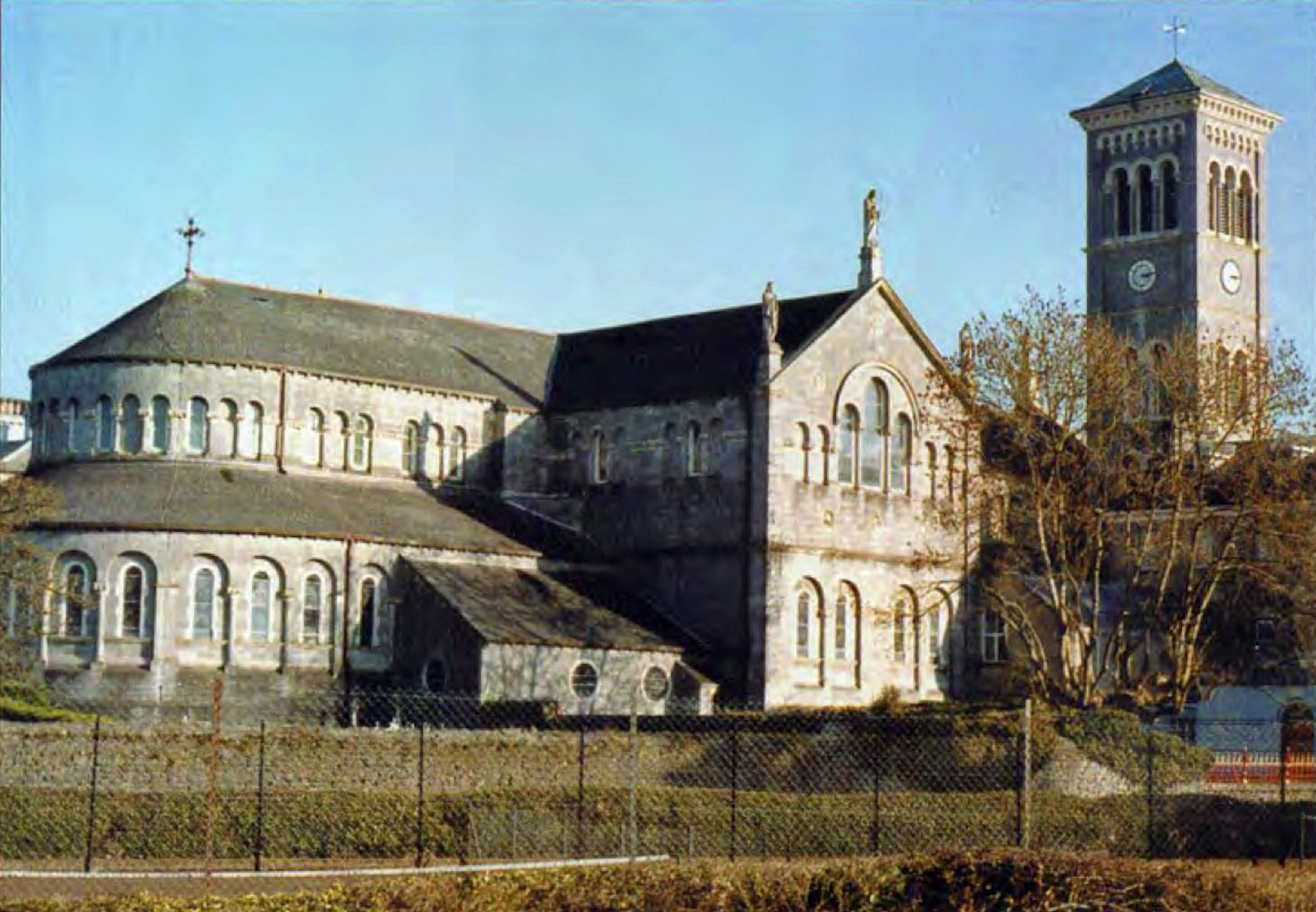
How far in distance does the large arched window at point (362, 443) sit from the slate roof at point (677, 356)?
744 cm

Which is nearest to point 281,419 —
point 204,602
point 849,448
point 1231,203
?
point 204,602

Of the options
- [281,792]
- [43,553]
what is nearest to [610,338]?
[43,553]

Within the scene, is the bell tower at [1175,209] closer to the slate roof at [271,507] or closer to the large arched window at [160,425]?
the slate roof at [271,507]

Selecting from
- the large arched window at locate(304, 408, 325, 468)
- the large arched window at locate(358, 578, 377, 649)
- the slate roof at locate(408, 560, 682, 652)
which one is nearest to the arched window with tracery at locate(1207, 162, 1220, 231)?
the slate roof at locate(408, 560, 682, 652)

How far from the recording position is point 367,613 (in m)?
69.2

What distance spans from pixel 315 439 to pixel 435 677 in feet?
34.2

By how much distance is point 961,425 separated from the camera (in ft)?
230

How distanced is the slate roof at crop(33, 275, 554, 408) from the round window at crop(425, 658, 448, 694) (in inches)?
459

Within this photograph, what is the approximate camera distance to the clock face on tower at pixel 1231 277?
113m

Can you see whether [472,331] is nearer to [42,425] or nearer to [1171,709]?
[42,425]

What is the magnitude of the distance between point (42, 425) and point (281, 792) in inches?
1349

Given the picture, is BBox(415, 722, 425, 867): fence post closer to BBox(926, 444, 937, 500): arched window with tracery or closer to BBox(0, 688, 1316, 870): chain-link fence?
BBox(0, 688, 1316, 870): chain-link fence

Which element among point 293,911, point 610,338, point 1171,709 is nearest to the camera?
point 293,911

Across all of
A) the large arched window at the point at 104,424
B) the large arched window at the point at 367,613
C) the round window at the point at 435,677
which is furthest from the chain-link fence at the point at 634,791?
the large arched window at the point at 104,424
